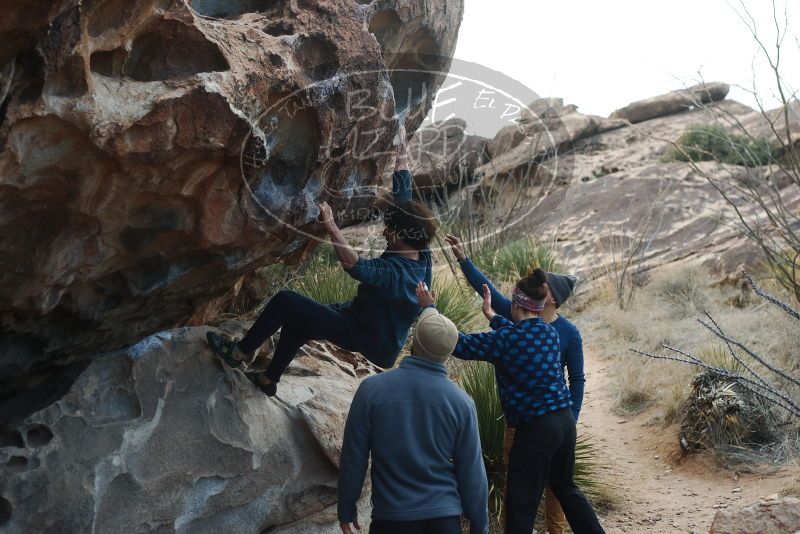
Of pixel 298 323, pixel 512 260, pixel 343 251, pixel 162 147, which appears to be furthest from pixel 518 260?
pixel 162 147

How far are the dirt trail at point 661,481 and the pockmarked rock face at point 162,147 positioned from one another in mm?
2945

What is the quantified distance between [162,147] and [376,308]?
1.34 meters

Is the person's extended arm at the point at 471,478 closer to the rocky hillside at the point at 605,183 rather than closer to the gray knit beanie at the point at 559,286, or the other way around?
the gray knit beanie at the point at 559,286

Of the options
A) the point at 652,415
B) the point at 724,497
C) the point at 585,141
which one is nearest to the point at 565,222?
the point at 585,141

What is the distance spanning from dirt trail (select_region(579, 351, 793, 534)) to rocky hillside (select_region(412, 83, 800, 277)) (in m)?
3.68

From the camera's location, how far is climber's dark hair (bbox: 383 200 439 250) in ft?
13.6

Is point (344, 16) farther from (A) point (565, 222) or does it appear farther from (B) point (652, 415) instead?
(A) point (565, 222)

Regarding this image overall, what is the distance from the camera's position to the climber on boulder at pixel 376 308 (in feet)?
13.5

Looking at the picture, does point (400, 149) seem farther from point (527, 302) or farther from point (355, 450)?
point (355, 450)

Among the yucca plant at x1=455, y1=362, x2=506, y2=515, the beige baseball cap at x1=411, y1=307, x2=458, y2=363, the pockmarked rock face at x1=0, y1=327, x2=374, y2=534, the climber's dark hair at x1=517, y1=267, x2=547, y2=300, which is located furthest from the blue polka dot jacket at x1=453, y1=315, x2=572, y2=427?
the yucca plant at x1=455, y1=362, x2=506, y2=515

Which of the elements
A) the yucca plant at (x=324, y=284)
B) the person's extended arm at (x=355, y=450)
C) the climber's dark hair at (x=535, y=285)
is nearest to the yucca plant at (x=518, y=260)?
the yucca plant at (x=324, y=284)

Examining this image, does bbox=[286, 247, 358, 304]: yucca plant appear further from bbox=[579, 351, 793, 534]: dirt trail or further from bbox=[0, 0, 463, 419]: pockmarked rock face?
bbox=[0, 0, 463, 419]: pockmarked rock face

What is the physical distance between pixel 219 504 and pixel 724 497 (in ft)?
11.7

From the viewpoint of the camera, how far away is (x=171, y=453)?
4.05m
